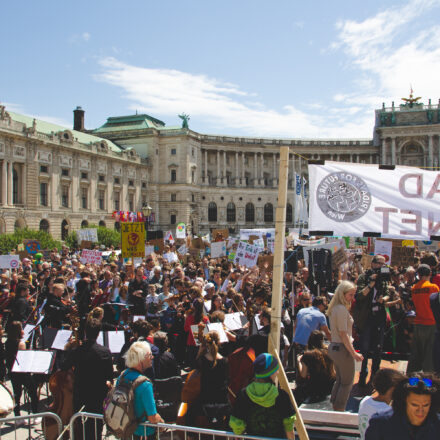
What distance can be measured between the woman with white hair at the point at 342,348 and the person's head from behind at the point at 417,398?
2732 millimetres

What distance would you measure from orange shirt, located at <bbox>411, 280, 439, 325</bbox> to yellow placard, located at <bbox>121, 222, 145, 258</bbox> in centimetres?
932

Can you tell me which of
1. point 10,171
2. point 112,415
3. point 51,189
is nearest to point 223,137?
point 51,189

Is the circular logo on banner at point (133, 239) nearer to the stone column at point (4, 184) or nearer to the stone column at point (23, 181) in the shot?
the stone column at point (4, 184)

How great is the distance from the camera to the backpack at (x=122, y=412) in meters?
4.45

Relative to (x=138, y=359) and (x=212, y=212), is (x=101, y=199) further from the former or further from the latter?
(x=138, y=359)

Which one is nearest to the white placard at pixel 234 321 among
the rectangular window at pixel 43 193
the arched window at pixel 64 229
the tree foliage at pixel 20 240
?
the tree foliage at pixel 20 240

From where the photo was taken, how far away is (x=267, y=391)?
4129 millimetres

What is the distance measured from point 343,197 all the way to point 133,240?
33.0 ft

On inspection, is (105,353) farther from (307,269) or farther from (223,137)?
(223,137)

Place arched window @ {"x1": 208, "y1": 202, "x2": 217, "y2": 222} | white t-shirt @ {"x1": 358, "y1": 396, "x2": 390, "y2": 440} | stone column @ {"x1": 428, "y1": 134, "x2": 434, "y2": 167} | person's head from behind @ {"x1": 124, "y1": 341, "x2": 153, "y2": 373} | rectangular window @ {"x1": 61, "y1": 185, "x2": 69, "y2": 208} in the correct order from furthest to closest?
arched window @ {"x1": 208, "y1": 202, "x2": 217, "y2": 222}, stone column @ {"x1": 428, "y1": 134, "x2": 434, "y2": 167}, rectangular window @ {"x1": 61, "y1": 185, "x2": 69, "y2": 208}, person's head from behind @ {"x1": 124, "y1": 341, "x2": 153, "y2": 373}, white t-shirt @ {"x1": 358, "y1": 396, "x2": 390, "y2": 440}

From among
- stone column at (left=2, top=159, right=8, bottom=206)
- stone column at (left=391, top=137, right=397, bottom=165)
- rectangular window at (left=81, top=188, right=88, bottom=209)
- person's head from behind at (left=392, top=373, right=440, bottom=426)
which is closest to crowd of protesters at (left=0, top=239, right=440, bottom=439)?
person's head from behind at (left=392, top=373, right=440, bottom=426)

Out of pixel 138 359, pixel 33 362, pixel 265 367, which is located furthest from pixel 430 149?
pixel 138 359

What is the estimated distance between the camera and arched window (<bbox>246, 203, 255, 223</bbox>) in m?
70.4

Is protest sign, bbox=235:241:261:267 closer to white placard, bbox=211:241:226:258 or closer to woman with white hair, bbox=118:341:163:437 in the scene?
white placard, bbox=211:241:226:258
